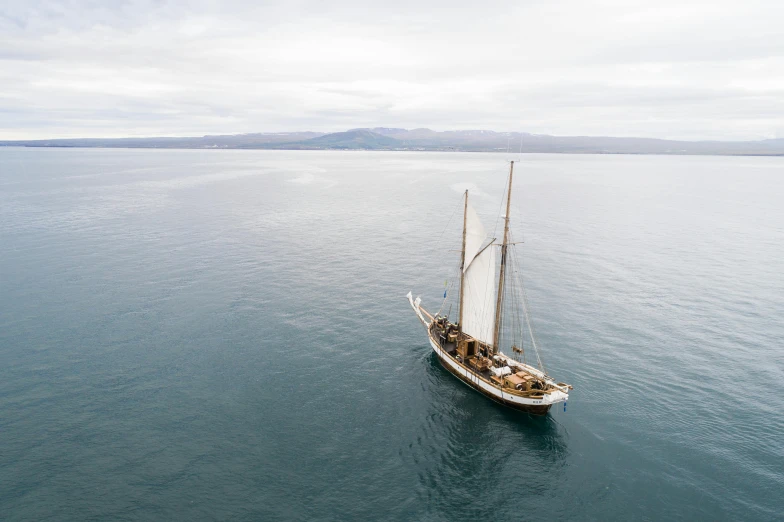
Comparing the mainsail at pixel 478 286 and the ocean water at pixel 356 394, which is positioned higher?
the mainsail at pixel 478 286

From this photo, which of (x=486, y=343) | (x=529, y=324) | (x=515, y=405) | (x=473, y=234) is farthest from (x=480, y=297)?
(x=529, y=324)

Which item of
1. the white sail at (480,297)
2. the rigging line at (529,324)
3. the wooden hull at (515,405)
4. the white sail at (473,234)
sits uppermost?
the white sail at (473,234)

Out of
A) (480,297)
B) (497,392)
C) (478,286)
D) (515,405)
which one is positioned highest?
(478,286)

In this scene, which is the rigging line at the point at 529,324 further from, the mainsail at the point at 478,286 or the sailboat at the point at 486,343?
the mainsail at the point at 478,286

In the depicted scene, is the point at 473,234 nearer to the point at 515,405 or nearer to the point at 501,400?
the point at 501,400

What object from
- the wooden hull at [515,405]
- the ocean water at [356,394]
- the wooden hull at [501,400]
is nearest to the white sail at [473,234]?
the wooden hull at [501,400]

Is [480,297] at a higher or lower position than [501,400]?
higher

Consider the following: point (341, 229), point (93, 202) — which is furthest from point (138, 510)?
point (93, 202)
